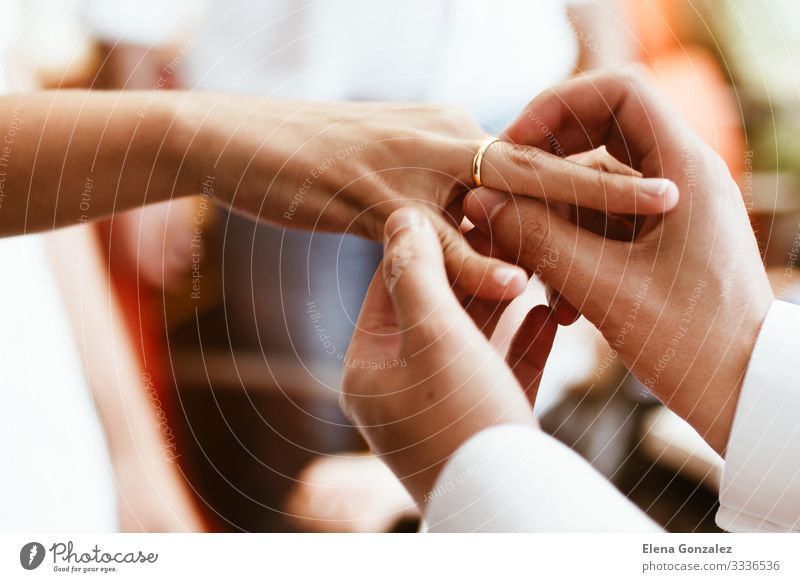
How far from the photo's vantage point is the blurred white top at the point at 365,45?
36 centimetres

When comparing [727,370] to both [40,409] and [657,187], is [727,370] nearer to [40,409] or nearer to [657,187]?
[657,187]

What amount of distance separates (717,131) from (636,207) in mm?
86

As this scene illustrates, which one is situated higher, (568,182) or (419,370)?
(568,182)

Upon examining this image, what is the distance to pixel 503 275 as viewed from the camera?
388mm

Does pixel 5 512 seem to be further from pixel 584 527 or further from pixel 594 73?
pixel 594 73

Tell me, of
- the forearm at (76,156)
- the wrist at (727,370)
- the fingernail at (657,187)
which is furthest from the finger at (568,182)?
the forearm at (76,156)

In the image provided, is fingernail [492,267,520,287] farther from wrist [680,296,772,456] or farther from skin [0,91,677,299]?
wrist [680,296,772,456]

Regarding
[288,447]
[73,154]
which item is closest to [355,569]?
[288,447]

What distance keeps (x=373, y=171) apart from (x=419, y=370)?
14 cm

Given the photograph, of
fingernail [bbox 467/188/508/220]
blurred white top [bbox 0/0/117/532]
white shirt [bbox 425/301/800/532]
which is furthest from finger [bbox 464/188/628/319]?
blurred white top [bbox 0/0/117/532]

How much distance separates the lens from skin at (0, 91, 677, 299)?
14.2 inches

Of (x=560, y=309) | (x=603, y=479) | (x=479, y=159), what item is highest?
(x=479, y=159)

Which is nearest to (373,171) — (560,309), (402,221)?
(402,221)

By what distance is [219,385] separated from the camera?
1.23 feet
